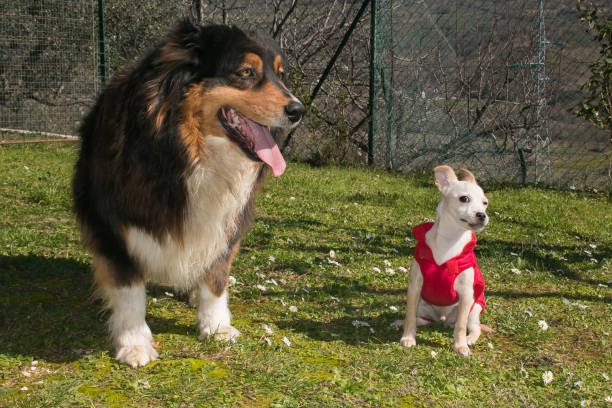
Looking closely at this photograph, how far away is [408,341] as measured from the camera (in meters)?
3.32

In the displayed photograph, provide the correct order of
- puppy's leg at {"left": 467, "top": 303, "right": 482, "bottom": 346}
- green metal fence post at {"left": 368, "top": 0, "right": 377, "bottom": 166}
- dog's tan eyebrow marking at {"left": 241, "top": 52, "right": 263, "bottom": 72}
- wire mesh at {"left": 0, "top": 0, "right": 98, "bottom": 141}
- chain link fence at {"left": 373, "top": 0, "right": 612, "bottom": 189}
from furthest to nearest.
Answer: wire mesh at {"left": 0, "top": 0, "right": 98, "bottom": 141}
green metal fence post at {"left": 368, "top": 0, "right": 377, "bottom": 166}
chain link fence at {"left": 373, "top": 0, "right": 612, "bottom": 189}
puppy's leg at {"left": 467, "top": 303, "right": 482, "bottom": 346}
dog's tan eyebrow marking at {"left": 241, "top": 52, "right": 263, "bottom": 72}

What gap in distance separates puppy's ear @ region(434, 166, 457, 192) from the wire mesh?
8.79 m

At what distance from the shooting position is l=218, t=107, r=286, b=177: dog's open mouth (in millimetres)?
2869

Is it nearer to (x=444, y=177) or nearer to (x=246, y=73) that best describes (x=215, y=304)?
(x=246, y=73)

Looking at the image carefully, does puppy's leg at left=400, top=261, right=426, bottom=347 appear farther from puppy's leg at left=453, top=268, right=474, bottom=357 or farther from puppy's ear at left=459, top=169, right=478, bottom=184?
puppy's ear at left=459, top=169, right=478, bottom=184

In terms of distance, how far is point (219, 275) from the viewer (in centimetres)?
336

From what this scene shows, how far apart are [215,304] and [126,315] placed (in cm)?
53

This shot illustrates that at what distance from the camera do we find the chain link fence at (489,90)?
343 inches

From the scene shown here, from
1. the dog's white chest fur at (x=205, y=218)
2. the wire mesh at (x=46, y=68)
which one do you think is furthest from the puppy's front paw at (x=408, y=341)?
the wire mesh at (x=46, y=68)

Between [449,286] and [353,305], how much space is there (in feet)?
2.99

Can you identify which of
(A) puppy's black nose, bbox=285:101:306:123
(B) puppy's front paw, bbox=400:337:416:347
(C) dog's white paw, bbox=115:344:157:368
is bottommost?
(C) dog's white paw, bbox=115:344:157:368

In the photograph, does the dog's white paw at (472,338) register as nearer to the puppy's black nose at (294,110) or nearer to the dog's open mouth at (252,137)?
the dog's open mouth at (252,137)

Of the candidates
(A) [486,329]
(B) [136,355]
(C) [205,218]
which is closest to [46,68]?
(C) [205,218]

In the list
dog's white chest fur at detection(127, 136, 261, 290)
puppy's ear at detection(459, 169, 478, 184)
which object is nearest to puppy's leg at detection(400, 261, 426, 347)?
puppy's ear at detection(459, 169, 478, 184)
